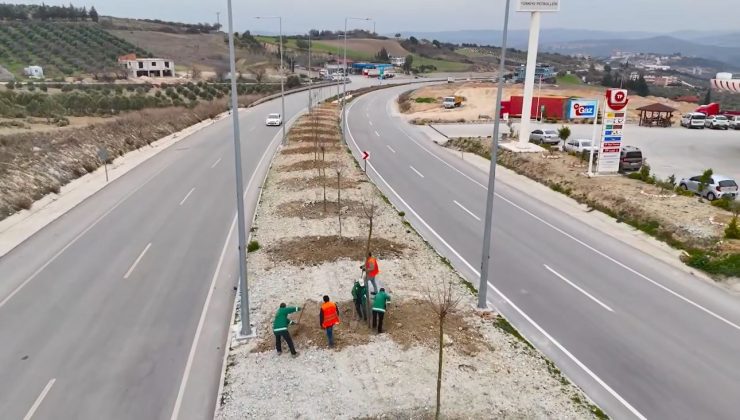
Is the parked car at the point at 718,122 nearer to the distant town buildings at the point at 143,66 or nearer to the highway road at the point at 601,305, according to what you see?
the highway road at the point at 601,305

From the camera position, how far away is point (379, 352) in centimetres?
1220

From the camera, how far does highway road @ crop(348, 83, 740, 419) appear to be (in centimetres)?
1131

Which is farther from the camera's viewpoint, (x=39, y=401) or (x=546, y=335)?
(x=546, y=335)

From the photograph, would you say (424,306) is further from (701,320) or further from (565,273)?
(701,320)

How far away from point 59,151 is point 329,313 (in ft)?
89.0

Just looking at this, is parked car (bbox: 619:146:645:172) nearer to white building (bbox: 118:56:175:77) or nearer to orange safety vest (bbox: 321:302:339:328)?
orange safety vest (bbox: 321:302:339:328)

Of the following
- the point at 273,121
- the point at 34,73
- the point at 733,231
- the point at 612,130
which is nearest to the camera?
the point at 733,231

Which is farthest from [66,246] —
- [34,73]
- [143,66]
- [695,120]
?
[143,66]

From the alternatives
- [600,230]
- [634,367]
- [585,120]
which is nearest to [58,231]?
[634,367]

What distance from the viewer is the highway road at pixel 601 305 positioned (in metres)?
11.3

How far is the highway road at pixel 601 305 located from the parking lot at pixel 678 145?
13407 millimetres

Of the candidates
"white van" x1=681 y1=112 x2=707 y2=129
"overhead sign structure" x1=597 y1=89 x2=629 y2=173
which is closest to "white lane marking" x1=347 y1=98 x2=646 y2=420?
"overhead sign structure" x1=597 y1=89 x2=629 y2=173

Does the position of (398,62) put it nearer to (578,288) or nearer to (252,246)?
(252,246)

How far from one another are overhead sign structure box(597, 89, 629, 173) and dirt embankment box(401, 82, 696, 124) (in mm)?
29332
